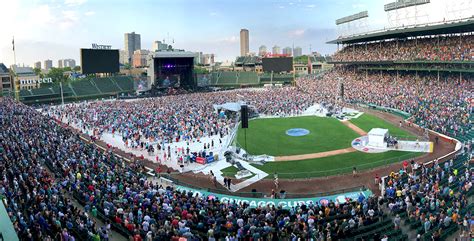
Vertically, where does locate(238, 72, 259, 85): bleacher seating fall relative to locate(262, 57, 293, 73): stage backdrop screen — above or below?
below

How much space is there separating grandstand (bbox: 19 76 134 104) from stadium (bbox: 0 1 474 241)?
3375mm

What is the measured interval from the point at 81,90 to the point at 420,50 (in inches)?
2837

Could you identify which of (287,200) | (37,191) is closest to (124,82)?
(37,191)

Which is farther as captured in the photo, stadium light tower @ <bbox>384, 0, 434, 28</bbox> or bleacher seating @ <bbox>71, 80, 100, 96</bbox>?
bleacher seating @ <bbox>71, 80, 100, 96</bbox>

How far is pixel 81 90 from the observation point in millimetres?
86438

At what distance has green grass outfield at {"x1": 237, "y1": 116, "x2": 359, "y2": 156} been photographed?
120 feet

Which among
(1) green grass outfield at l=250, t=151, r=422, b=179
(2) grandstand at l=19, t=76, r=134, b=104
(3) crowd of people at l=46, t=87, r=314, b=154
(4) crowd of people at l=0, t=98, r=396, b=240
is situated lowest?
(1) green grass outfield at l=250, t=151, r=422, b=179

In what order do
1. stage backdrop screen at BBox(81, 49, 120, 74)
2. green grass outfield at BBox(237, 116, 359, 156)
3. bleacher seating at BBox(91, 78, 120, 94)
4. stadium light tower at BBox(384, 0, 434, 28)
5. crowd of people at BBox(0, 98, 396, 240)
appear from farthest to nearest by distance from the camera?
bleacher seating at BBox(91, 78, 120, 94) → stage backdrop screen at BBox(81, 49, 120, 74) → stadium light tower at BBox(384, 0, 434, 28) → green grass outfield at BBox(237, 116, 359, 156) → crowd of people at BBox(0, 98, 396, 240)

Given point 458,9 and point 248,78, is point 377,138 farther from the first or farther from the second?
point 248,78

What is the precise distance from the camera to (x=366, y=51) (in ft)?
253

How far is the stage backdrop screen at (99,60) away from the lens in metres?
84.4

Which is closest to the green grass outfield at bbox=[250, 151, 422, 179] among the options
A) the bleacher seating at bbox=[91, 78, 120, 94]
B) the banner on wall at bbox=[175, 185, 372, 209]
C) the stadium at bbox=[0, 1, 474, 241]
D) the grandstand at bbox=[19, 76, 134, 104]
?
the stadium at bbox=[0, 1, 474, 241]

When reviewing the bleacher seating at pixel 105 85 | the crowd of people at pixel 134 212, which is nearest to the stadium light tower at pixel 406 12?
the crowd of people at pixel 134 212

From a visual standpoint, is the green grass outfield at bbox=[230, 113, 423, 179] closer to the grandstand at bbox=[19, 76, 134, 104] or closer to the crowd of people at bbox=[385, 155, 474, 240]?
the crowd of people at bbox=[385, 155, 474, 240]
